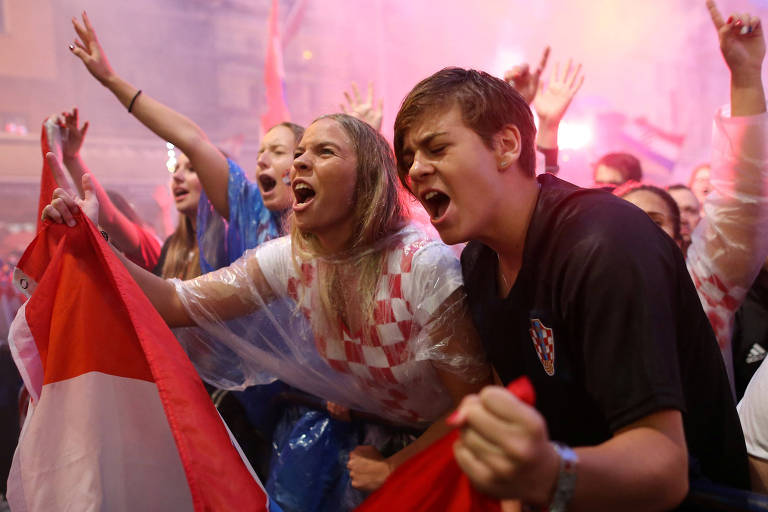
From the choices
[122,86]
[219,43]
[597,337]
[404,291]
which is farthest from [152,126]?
[219,43]

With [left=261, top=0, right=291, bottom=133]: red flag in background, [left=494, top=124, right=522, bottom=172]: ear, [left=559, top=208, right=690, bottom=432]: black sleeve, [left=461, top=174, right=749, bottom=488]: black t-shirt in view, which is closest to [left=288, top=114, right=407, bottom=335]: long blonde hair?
[left=461, top=174, right=749, bottom=488]: black t-shirt

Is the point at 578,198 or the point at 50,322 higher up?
the point at 578,198

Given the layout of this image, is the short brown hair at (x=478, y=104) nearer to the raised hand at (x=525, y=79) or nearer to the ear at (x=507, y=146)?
the ear at (x=507, y=146)

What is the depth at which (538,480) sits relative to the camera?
0.63 metres

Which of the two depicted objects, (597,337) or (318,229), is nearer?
(597,337)

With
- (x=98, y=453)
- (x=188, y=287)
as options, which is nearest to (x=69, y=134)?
(x=188, y=287)

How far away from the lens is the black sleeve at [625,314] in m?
0.78

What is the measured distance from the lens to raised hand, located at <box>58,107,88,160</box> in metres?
2.03

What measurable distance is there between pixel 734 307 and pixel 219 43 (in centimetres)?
515

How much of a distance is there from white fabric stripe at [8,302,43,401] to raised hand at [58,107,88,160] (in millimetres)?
948

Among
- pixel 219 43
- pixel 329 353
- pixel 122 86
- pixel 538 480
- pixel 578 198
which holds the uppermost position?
pixel 219 43

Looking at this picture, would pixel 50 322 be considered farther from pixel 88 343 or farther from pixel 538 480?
pixel 538 480

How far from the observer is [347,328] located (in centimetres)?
149

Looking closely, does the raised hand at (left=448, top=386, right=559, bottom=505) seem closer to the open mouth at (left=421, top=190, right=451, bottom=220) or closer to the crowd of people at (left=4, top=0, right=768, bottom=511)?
the crowd of people at (left=4, top=0, right=768, bottom=511)
